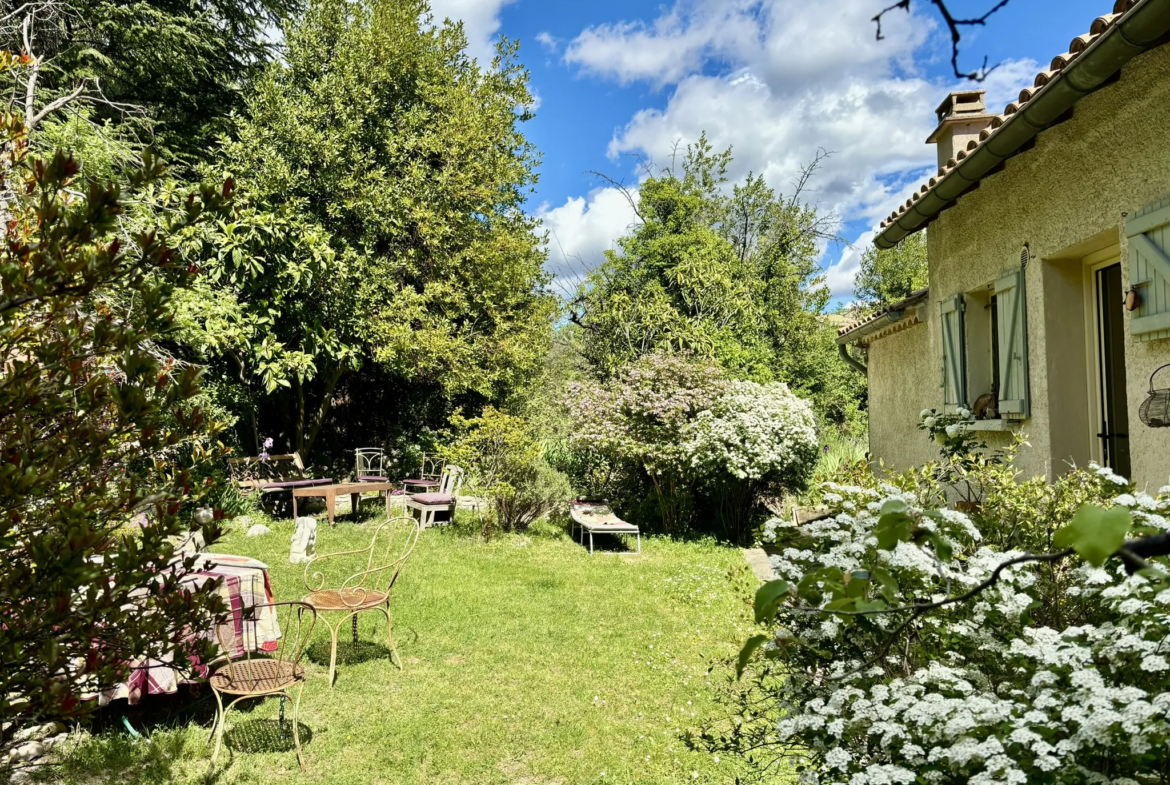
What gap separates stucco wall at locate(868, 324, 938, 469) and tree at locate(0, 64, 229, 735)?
6.60m

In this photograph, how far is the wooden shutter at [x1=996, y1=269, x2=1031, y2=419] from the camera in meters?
4.84

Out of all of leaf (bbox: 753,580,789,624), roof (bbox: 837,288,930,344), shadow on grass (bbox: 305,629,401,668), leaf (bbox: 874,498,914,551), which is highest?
roof (bbox: 837,288,930,344)

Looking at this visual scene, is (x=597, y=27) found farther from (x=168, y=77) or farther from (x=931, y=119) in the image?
(x=168, y=77)

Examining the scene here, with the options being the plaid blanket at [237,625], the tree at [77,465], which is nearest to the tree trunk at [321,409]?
the plaid blanket at [237,625]

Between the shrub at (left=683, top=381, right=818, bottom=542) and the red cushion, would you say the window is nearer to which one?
the shrub at (left=683, top=381, right=818, bottom=542)

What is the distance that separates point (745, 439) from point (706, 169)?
34.0 ft

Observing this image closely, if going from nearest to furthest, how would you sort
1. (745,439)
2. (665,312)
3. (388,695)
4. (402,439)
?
(388,695) → (745,439) → (665,312) → (402,439)

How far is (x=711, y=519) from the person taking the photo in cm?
1159

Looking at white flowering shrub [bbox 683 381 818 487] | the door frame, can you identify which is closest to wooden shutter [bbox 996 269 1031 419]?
the door frame

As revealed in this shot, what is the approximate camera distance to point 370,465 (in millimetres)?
13117

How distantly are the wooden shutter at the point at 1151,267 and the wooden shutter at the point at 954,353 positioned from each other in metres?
2.23

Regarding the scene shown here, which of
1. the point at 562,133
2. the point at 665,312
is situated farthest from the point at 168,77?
the point at 665,312

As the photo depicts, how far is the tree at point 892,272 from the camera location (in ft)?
68.9

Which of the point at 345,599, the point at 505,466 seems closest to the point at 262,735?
the point at 345,599
